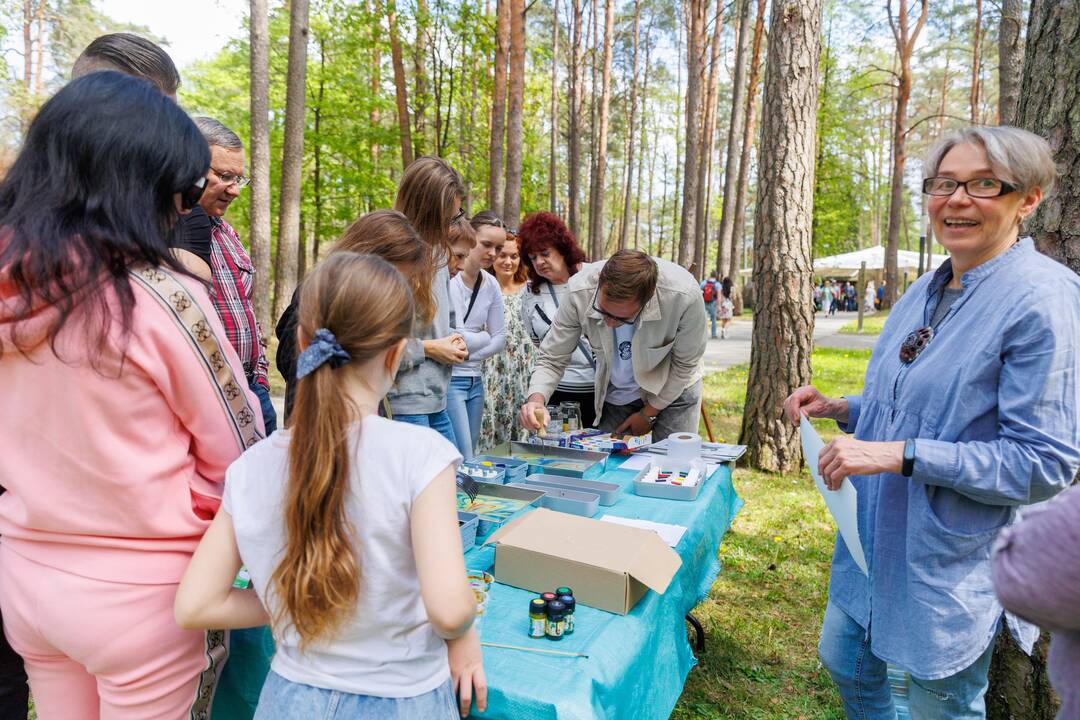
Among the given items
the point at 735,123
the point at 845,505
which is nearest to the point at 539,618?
the point at 845,505

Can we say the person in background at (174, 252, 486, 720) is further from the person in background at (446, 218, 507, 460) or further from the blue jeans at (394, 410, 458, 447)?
the person in background at (446, 218, 507, 460)

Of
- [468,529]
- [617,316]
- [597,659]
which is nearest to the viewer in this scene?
[597,659]

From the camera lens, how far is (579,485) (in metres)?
2.29

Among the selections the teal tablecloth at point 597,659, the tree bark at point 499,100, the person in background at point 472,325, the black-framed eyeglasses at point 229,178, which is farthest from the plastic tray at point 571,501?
the tree bark at point 499,100

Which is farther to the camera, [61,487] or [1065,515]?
[61,487]

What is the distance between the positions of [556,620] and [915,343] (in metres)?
1.05

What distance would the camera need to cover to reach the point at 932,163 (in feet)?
5.37

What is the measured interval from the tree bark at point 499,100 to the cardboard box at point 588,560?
32.5 feet

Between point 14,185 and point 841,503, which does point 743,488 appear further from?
point 14,185

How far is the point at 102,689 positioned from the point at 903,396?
5.61ft

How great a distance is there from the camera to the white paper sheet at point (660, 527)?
1.92 m

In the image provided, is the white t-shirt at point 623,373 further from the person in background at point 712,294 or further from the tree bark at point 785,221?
the person in background at point 712,294

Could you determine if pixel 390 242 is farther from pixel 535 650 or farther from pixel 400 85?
pixel 400 85

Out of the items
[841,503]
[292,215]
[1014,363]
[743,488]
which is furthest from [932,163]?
[292,215]
